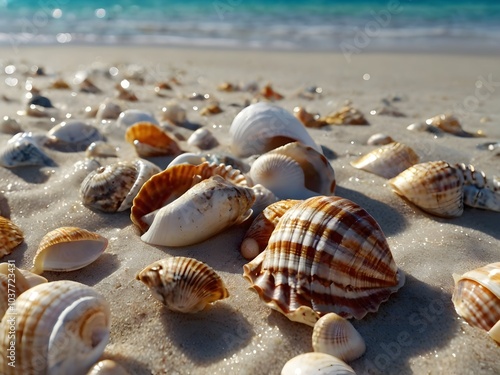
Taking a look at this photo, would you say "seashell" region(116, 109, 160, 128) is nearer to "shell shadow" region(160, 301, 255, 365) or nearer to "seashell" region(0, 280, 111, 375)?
"shell shadow" region(160, 301, 255, 365)

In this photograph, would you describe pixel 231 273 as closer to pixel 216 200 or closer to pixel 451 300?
pixel 216 200

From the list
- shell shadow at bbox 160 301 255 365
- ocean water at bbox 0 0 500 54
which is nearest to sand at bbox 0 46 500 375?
shell shadow at bbox 160 301 255 365

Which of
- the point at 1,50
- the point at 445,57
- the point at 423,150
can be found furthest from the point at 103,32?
the point at 423,150

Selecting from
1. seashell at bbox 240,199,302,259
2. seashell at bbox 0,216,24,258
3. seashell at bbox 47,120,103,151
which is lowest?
seashell at bbox 47,120,103,151

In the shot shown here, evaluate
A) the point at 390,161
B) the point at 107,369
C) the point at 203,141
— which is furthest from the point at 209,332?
the point at 203,141

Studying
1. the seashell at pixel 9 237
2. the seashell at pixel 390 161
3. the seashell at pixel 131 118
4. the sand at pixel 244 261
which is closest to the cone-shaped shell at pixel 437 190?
the sand at pixel 244 261

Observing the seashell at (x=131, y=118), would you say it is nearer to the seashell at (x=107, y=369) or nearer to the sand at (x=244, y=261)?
the sand at (x=244, y=261)
